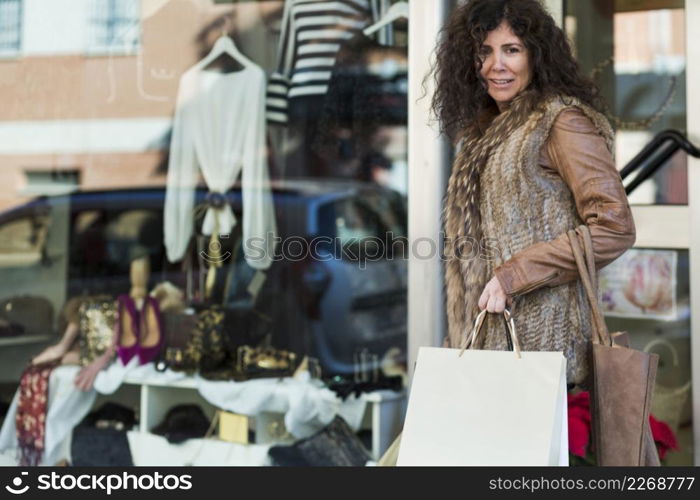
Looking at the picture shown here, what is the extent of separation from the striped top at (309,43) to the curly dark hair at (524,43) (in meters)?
1.42

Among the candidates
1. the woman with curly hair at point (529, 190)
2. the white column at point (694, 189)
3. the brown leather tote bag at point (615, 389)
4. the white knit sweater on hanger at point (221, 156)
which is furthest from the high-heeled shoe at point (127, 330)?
the brown leather tote bag at point (615, 389)

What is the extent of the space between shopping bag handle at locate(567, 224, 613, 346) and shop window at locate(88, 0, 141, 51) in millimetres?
2697

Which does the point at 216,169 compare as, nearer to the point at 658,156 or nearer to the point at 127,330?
the point at 127,330

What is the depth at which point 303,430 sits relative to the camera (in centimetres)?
358

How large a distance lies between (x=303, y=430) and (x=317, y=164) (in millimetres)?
1062

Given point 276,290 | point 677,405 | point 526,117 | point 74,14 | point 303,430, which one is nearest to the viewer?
point 526,117

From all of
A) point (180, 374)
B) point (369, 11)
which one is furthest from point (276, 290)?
point (369, 11)

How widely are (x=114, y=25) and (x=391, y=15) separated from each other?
1.35 metres

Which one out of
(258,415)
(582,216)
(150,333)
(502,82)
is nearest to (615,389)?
(582,216)

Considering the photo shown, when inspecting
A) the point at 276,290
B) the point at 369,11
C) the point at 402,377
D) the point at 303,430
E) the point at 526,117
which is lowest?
the point at 303,430

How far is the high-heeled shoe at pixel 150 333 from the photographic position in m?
3.85

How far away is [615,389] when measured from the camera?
198cm

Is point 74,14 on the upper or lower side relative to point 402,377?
upper

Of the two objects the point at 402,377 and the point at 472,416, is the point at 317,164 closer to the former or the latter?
the point at 402,377
